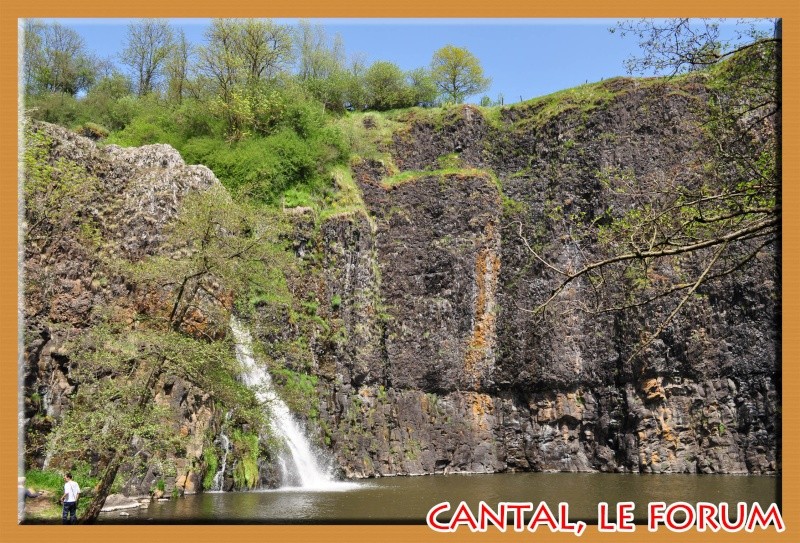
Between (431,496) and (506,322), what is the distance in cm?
1593

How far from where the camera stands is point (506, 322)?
35.1 meters

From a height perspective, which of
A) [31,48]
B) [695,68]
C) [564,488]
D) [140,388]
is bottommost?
[564,488]

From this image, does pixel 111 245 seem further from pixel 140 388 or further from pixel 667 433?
pixel 667 433

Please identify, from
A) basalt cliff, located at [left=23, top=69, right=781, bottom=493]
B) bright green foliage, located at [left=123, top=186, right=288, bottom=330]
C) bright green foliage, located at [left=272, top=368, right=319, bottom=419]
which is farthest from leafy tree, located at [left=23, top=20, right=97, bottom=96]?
bright green foliage, located at [left=123, top=186, right=288, bottom=330]

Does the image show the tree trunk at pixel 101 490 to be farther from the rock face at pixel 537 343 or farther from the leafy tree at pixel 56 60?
the leafy tree at pixel 56 60

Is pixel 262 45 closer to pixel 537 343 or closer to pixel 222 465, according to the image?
pixel 537 343

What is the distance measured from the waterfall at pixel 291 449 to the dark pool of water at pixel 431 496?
1305 millimetres

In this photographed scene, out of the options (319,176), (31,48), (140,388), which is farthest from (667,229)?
(31,48)

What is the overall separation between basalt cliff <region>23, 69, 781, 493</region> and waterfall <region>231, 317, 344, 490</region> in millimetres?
863

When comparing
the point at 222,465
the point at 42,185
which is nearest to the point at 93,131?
the point at 222,465

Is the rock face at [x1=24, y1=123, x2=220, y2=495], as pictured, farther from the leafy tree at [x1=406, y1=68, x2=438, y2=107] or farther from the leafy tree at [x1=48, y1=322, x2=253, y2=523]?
the leafy tree at [x1=406, y1=68, x2=438, y2=107]

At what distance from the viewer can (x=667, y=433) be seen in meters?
30.8

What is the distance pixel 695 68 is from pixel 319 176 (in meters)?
27.7

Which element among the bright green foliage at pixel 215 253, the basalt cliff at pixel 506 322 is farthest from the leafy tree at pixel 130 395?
the basalt cliff at pixel 506 322
